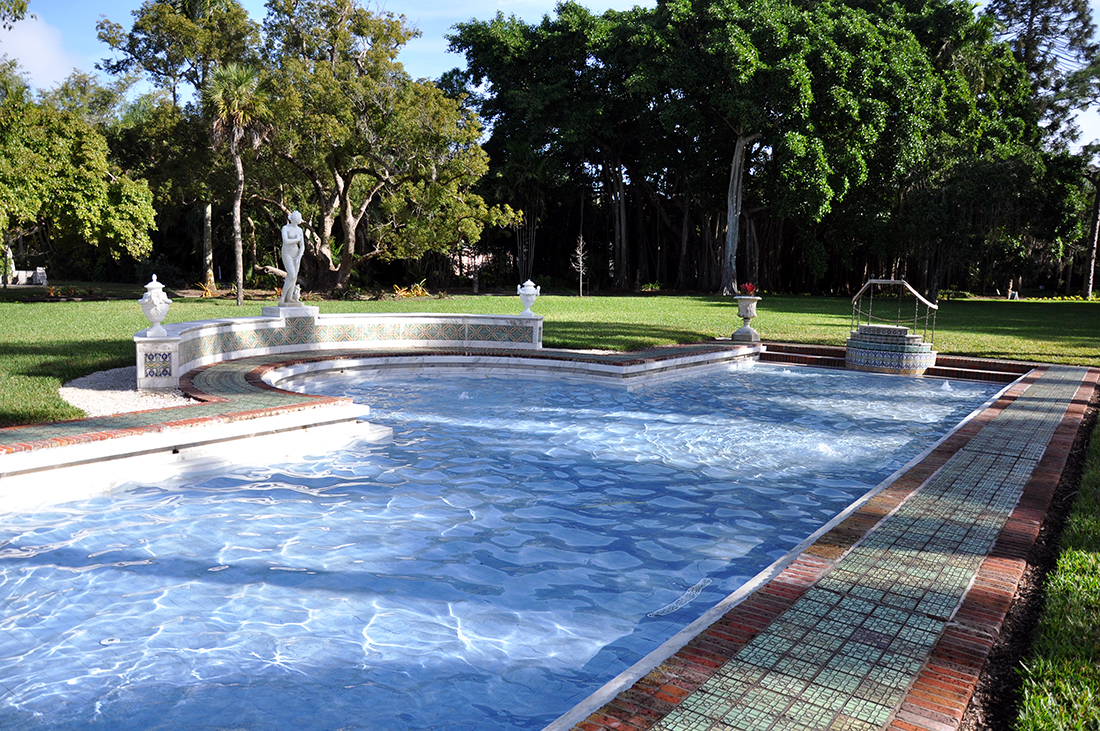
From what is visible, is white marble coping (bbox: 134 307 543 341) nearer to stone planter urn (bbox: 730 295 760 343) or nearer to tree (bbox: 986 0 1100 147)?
stone planter urn (bbox: 730 295 760 343)

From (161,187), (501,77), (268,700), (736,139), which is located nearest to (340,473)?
(268,700)

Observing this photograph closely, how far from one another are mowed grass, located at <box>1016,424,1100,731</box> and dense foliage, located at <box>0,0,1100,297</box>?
24869 mm

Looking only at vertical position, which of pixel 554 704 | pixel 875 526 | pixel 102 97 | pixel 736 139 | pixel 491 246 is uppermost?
pixel 102 97

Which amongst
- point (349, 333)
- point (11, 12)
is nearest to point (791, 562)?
point (349, 333)

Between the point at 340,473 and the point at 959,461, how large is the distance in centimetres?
550

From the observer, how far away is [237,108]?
77.7 feet

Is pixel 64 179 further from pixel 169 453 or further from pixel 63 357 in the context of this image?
pixel 169 453

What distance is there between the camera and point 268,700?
10.9 ft

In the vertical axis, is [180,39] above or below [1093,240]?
above

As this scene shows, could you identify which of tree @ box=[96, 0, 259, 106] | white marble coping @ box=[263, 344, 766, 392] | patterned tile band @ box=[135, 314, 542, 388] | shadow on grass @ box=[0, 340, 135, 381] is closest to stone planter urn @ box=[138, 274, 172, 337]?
patterned tile band @ box=[135, 314, 542, 388]

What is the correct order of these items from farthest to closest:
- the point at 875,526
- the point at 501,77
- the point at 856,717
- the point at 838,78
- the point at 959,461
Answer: the point at 501,77 < the point at 838,78 < the point at 959,461 < the point at 875,526 < the point at 856,717

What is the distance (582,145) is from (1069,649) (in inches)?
1357

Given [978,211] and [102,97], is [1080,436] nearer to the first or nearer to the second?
[978,211]

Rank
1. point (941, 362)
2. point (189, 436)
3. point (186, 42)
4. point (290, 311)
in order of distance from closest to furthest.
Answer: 1. point (189, 436)
2. point (290, 311)
3. point (941, 362)
4. point (186, 42)
